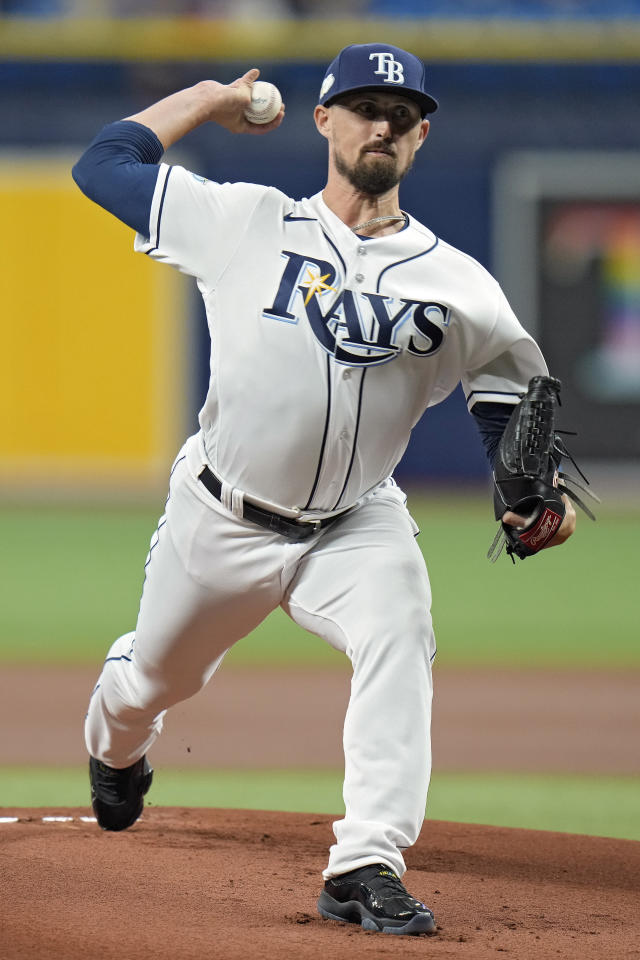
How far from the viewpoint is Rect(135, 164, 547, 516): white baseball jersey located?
3564 millimetres

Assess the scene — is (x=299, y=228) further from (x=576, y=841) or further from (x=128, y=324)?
(x=128, y=324)

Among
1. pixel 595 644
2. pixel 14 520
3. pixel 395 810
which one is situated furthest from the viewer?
pixel 14 520

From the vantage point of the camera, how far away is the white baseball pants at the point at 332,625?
3.38 meters

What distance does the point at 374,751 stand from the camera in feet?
11.1

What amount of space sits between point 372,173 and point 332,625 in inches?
42.9

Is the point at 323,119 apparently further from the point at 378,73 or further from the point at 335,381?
the point at 335,381

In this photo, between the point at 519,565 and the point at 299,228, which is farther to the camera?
the point at 519,565

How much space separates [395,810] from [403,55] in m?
1.79

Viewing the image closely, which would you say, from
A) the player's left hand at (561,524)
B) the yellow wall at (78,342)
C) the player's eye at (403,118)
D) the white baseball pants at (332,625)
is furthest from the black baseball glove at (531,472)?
the yellow wall at (78,342)

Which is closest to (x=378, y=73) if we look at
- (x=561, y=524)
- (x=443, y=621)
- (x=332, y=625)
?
(x=561, y=524)

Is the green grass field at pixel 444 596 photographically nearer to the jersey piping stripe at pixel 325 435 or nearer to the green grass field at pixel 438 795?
the green grass field at pixel 438 795

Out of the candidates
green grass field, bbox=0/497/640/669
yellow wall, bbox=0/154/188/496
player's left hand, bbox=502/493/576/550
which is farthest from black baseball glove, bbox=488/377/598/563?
yellow wall, bbox=0/154/188/496

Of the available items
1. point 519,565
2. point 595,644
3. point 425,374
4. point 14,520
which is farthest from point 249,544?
point 14,520

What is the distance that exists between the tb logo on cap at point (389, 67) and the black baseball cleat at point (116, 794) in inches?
82.1
